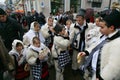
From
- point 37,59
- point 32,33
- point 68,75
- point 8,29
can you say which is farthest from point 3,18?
point 68,75

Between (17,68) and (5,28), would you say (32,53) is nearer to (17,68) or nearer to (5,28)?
(17,68)

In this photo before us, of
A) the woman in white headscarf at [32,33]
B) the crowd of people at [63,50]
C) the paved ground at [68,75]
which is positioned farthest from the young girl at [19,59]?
the paved ground at [68,75]

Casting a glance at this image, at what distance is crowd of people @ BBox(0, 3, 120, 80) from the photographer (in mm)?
2012

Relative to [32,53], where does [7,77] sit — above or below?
below

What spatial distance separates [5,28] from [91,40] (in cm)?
204

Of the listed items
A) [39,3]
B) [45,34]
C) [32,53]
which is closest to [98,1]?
[39,3]

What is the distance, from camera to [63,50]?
3.89 metres

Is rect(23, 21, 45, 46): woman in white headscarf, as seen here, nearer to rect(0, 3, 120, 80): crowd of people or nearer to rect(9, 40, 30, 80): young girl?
rect(0, 3, 120, 80): crowd of people

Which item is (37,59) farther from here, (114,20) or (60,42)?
(114,20)

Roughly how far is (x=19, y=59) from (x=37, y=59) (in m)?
0.37

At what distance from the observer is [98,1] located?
55.7 ft

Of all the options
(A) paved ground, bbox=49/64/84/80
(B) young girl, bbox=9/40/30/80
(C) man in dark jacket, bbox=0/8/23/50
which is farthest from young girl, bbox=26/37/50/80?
(A) paved ground, bbox=49/64/84/80

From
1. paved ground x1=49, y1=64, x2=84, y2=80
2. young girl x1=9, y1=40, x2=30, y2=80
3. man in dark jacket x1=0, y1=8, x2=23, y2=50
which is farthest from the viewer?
paved ground x1=49, y1=64, x2=84, y2=80

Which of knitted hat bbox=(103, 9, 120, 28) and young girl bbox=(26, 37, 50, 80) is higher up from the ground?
knitted hat bbox=(103, 9, 120, 28)
